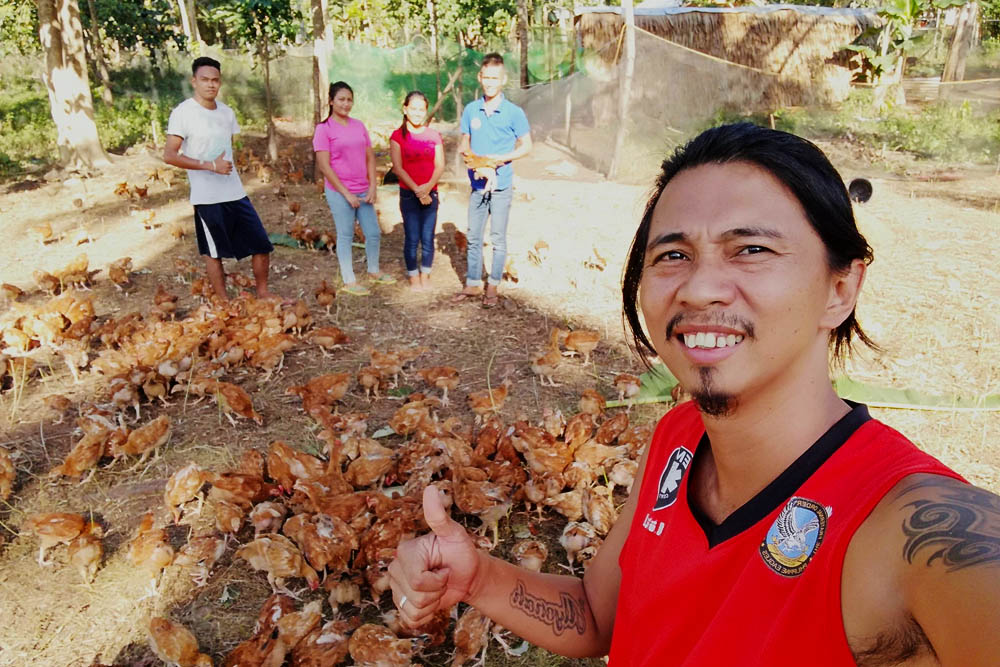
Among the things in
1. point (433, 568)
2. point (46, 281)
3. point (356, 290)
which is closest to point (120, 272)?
point (46, 281)

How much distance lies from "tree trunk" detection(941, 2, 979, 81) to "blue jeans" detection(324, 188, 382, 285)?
1595 cm

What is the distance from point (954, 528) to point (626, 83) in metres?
10.2

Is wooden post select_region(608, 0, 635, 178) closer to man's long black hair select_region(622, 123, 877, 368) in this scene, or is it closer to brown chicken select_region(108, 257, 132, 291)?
brown chicken select_region(108, 257, 132, 291)

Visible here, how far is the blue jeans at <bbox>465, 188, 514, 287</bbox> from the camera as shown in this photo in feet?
18.9

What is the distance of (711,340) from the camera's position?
111cm

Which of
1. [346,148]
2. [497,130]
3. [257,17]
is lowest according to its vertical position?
[346,148]

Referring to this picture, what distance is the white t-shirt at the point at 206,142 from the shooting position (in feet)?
16.9

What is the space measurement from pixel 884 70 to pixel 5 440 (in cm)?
1664

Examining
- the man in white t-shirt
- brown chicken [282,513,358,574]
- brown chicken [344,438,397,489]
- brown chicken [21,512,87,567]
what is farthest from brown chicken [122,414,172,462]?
the man in white t-shirt

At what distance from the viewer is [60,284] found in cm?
644

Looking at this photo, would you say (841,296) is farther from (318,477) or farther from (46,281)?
(46,281)

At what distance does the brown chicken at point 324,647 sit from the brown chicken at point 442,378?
2010 millimetres

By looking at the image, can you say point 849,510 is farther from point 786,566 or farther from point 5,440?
point 5,440

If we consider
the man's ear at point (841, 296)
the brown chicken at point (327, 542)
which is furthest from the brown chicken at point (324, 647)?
the man's ear at point (841, 296)
